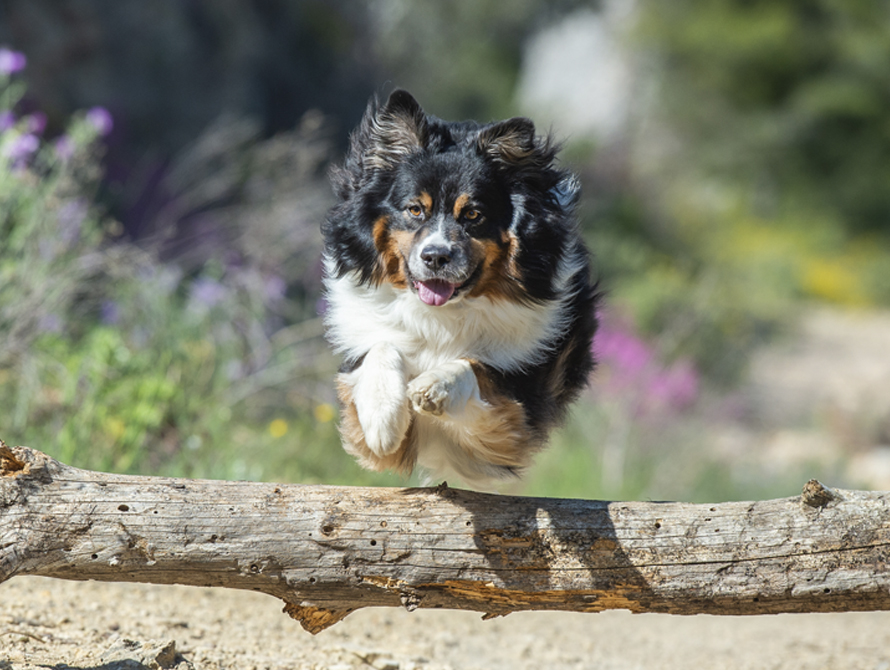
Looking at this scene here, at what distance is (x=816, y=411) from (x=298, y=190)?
761cm

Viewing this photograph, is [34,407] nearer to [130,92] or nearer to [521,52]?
[130,92]

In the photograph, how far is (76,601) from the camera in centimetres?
407

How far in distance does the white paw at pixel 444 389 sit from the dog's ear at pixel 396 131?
85cm

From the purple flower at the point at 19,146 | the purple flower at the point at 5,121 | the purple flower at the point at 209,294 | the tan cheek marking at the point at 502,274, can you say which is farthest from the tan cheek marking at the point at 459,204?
the purple flower at the point at 5,121

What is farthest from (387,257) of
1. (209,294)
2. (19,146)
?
(209,294)

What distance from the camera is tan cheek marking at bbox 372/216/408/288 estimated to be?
3391 mm

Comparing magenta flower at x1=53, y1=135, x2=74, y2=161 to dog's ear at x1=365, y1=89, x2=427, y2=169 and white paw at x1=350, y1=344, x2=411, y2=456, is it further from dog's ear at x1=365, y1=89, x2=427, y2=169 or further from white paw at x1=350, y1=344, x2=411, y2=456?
white paw at x1=350, y1=344, x2=411, y2=456

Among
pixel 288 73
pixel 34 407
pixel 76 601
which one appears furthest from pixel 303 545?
pixel 288 73

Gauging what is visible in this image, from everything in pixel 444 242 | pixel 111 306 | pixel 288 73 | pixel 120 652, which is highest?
pixel 288 73

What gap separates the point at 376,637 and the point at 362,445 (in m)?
1.36

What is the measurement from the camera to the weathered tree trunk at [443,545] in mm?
2709

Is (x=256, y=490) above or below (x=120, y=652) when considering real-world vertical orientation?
above

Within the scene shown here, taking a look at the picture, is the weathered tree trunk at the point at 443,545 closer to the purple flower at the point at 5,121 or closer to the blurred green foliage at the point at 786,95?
the purple flower at the point at 5,121

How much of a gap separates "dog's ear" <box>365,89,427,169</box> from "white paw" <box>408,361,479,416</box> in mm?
853
